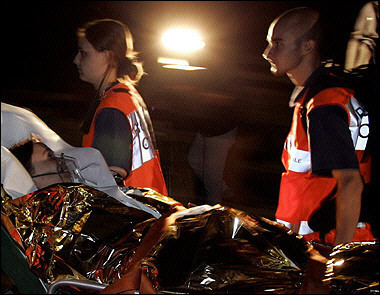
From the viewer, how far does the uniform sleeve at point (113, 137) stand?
83.0 inches

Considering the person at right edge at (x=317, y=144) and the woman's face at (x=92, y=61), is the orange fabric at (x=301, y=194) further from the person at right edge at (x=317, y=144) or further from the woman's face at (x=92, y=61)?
the woman's face at (x=92, y=61)

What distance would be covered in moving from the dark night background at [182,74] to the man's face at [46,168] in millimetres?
2947

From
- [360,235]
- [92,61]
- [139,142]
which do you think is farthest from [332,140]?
[92,61]

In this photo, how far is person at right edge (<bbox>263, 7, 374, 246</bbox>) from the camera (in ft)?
5.98

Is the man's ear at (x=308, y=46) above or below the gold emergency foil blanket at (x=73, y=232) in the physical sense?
above

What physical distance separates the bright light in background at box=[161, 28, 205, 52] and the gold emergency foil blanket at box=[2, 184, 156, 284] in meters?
3.42

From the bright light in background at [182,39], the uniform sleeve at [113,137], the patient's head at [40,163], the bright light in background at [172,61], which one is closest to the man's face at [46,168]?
the patient's head at [40,163]

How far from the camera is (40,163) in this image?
154 cm

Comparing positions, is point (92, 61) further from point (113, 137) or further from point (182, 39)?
point (182, 39)

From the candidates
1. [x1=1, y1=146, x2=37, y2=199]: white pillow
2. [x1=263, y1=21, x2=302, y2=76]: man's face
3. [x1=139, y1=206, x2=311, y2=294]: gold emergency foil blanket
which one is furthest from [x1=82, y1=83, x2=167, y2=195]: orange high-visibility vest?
[x1=139, y1=206, x2=311, y2=294]: gold emergency foil blanket

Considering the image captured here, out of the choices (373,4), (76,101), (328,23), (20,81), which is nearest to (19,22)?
(20,81)

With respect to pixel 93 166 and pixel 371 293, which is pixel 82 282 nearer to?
pixel 93 166

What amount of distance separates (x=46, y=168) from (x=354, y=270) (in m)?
1.01

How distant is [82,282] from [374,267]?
0.70 metres
